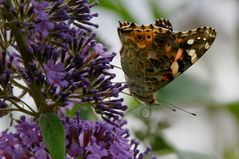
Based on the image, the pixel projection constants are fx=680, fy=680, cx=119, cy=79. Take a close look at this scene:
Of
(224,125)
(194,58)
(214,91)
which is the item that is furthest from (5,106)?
(224,125)

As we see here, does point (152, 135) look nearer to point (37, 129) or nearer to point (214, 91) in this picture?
point (214, 91)

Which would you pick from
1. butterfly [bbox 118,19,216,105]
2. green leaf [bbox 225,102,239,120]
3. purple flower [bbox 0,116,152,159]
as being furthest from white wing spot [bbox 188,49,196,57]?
green leaf [bbox 225,102,239,120]

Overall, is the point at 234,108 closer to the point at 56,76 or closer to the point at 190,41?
the point at 190,41

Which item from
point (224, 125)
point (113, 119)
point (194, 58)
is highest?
point (194, 58)

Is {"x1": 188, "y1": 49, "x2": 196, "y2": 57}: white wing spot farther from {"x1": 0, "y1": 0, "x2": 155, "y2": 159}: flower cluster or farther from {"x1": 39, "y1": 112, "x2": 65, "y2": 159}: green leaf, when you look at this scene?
{"x1": 39, "y1": 112, "x2": 65, "y2": 159}: green leaf

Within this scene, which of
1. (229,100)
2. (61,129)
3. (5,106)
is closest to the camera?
(61,129)

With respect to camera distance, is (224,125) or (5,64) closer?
(5,64)

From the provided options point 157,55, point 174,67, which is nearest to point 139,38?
point 157,55

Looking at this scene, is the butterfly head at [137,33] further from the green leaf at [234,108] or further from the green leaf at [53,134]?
the green leaf at [234,108]
